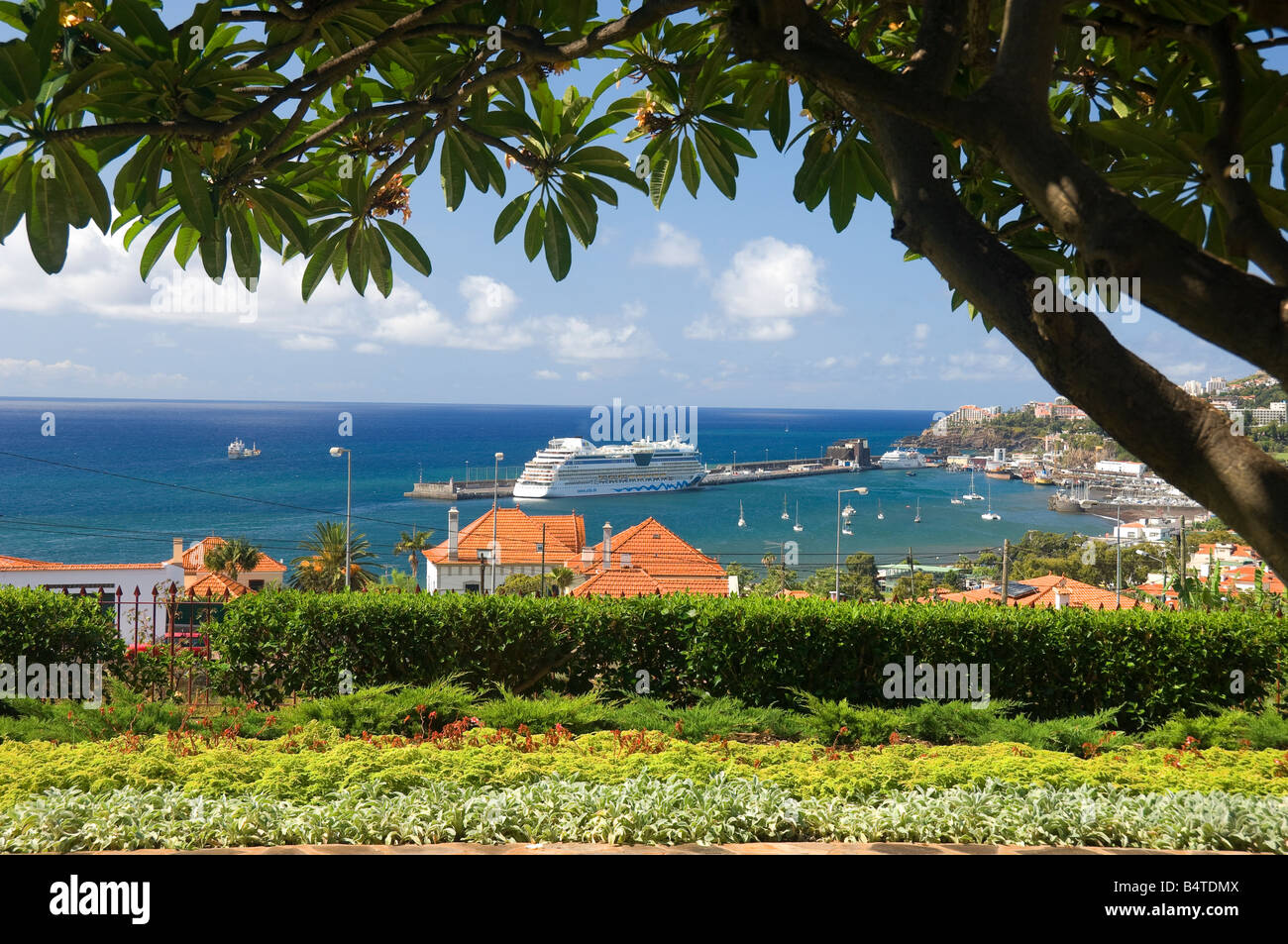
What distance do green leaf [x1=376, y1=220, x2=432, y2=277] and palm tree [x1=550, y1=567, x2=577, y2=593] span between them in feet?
94.1

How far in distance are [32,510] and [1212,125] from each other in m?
97.5

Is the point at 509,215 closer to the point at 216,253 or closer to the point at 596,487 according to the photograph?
the point at 216,253

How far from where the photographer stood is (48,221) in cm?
157

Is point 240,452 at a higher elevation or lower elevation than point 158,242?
higher

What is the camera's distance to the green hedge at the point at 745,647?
639 centimetres

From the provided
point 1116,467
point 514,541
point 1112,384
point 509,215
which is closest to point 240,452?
point 514,541

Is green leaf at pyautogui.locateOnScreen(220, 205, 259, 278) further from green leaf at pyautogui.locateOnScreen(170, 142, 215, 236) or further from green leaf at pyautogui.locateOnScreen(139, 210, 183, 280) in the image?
green leaf at pyautogui.locateOnScreen(170, 142, 215, 236)

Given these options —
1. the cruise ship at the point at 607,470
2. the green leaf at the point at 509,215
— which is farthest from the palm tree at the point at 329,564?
the cruise ship at the point at 607,470

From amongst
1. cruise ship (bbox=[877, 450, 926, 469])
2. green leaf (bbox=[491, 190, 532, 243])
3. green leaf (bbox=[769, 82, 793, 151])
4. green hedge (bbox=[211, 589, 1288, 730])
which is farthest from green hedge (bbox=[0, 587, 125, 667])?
cruise ship (bbox=[877, 450, 926, 469])

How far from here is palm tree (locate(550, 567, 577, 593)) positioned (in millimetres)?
31250

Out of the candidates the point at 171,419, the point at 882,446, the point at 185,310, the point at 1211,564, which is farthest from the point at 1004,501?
the point at 171,419

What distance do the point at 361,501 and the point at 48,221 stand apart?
295 feet

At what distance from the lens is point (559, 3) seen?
1.91 meters

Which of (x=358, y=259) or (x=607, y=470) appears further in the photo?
(x=607, y=470)
